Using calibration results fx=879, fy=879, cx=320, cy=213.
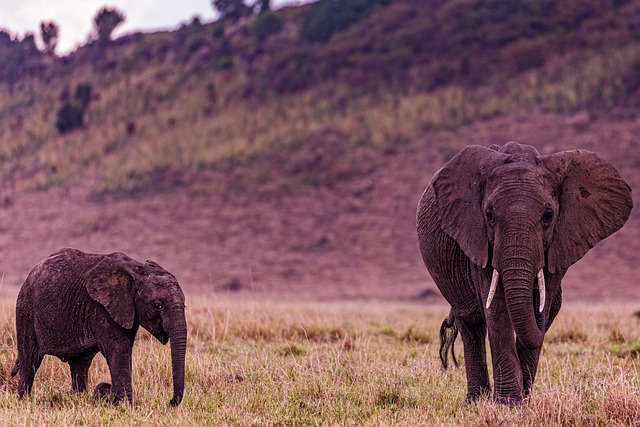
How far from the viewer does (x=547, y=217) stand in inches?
244

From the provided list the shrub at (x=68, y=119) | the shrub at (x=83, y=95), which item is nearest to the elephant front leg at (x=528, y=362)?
the shrub at (x=68, y=119)

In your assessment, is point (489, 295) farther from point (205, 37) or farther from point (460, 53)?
point (205, 37)

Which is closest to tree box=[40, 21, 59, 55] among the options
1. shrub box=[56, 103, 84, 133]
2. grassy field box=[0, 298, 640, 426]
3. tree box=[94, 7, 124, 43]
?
tree box=[94, 7, 124, 43]

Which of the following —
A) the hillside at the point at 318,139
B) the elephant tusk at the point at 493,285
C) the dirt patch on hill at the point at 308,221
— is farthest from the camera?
the hillside at the point at 318,139

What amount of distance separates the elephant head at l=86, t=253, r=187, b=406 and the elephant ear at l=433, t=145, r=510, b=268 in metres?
2.13

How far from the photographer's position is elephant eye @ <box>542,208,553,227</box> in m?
6.17

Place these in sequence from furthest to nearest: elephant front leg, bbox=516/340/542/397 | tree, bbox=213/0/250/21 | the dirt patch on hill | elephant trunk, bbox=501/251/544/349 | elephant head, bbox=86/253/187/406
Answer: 1. tree, bbox=213/0/250/21
2. the dirt patch on hill
3. elephant front leg, bbox=516/340/542/397
4. elephant head, bbox=86/253/187/406
5. elephant trunk, bbox=501/251/544/349

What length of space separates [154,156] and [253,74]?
8515 mm

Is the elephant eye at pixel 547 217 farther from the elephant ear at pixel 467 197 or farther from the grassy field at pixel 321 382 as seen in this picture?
the grassy field at pixel 321 382

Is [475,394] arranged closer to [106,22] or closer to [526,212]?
[526,212]

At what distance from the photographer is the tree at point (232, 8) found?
5981 cm

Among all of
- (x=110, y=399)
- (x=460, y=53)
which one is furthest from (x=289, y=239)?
(x=110, y=399)

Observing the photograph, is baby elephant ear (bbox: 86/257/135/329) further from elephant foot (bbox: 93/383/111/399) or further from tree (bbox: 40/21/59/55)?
tree (bbox: 40/21/59/55)

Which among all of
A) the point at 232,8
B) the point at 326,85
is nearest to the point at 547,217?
the point at 326,85
